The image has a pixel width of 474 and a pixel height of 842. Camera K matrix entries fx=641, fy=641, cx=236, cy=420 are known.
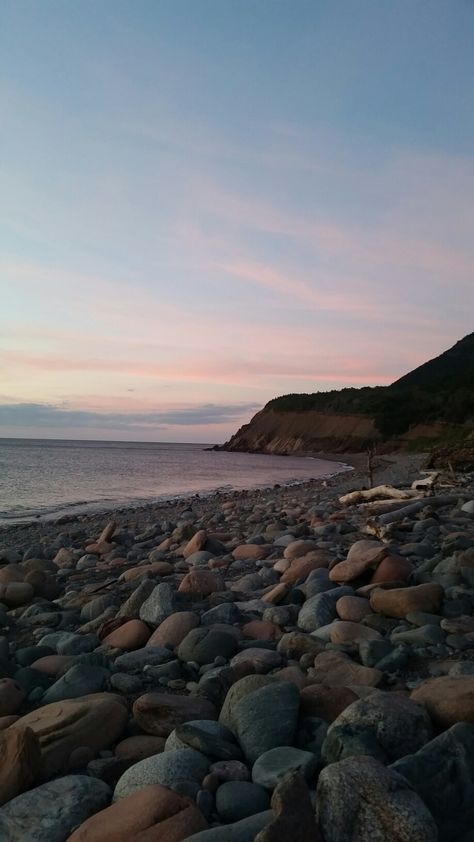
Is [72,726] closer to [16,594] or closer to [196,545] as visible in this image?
[16,594]

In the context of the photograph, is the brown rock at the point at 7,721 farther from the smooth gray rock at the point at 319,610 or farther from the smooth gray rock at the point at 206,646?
the smooth gray rock at the point at 319,610

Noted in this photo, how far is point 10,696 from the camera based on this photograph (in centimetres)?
348

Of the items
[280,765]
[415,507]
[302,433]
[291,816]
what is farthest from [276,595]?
[302,433]

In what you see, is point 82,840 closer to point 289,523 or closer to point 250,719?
point 250,719

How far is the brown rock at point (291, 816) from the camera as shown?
1955mm

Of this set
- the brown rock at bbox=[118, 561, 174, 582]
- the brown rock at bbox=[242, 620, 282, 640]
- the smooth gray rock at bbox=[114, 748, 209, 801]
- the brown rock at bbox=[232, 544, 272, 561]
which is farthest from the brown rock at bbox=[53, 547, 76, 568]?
the smooth gray rock at bbox=[114, 748, 209, 801]

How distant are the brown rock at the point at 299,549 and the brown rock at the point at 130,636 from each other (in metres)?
2.14

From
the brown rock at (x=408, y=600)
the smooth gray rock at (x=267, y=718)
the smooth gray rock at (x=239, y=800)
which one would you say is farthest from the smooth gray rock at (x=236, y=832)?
the brown rock at (x=408, y=600)

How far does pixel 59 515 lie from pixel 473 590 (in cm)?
1364

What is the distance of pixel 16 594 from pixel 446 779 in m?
4.76

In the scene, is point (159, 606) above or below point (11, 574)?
above

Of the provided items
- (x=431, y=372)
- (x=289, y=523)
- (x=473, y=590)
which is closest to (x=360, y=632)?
(x=473, y=590)

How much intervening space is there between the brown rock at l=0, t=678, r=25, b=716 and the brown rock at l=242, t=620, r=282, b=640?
1.50 m

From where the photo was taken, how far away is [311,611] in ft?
14.6
